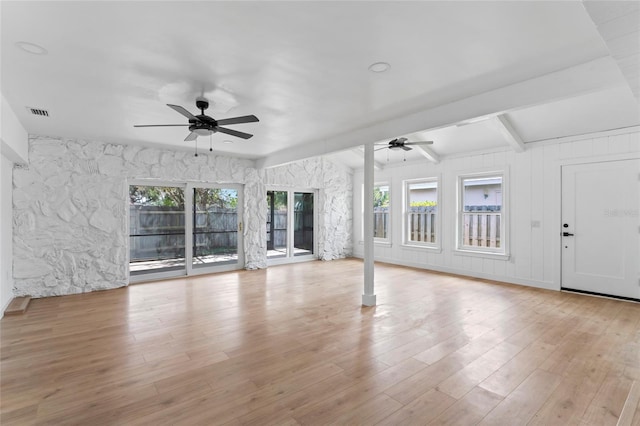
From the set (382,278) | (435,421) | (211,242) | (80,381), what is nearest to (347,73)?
(435,421)

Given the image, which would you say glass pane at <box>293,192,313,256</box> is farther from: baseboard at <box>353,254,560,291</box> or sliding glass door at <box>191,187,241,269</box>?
baseboard at <box>353,254,560,291</box>

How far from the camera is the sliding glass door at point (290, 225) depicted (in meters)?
8.05

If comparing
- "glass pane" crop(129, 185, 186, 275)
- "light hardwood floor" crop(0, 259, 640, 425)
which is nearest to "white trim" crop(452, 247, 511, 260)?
"light hardwood floor" crop(0, 259, 640, 425)

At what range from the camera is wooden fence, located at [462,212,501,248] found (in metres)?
6.31

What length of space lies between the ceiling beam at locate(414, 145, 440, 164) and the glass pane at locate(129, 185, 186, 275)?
5.20 metres

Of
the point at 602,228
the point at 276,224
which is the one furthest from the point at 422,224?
the point at 276,224

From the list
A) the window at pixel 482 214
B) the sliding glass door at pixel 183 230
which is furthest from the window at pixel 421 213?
the sliding glass door at pixel 183 230

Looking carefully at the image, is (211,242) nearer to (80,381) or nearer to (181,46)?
(80,381)

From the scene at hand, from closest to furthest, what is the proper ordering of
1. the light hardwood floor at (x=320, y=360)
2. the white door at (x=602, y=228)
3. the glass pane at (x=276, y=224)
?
1. the light hardwood floor at (x=320, y=360)
2. the white door at (x=602, y=228)
3. the glass pane at (x=276, y=224)

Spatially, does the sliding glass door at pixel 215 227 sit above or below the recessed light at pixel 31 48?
below

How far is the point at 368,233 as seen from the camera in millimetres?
4609

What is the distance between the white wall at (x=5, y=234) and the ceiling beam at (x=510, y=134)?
734 cm

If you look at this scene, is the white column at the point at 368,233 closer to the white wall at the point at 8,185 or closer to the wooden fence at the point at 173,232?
the wooden fence at the point at 173,232

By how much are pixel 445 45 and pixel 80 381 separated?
4.00 m
